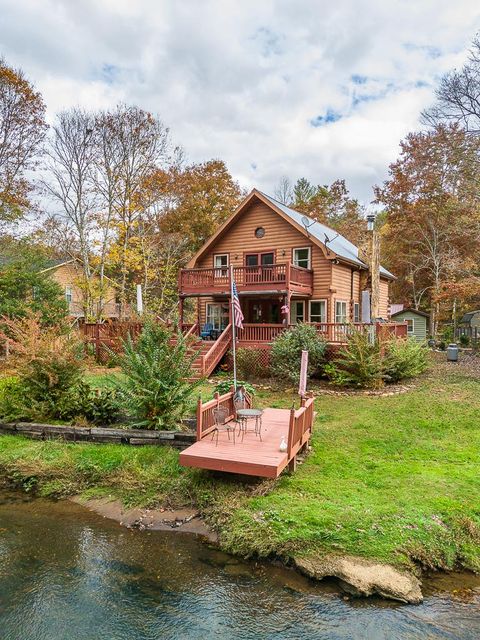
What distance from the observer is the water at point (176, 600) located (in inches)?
155

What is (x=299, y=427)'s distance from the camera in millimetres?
6969

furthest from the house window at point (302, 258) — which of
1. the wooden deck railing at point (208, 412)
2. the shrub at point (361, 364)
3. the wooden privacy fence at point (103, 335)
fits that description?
the wooden deck railing at point (208, 412)

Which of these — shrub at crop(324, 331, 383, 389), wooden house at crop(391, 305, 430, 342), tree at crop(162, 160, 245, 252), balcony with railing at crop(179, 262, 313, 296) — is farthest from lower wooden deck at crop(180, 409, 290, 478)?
tree at crop(162, 160, 245, 252)

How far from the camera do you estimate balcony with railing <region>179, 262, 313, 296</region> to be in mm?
16531

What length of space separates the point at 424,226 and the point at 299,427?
91.9ft

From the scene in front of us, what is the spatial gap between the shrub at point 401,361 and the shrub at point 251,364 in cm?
432

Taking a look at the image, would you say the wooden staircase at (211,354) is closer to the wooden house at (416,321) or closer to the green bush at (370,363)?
the green bush at (370,363)

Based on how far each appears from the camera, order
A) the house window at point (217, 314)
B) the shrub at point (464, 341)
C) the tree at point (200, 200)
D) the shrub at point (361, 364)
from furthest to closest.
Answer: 1. the tree at point (200, 200)
2. the shrub at point (464, 341)
3. the house window at point (217, 314)
4. the shrub at point (361, 364)

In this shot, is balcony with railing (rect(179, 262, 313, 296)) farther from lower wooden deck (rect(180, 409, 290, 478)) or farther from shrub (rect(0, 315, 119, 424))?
lower wooden deck (rect(180, 409, 290, 478))

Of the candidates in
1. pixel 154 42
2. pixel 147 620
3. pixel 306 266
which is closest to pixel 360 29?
pixel 154 42

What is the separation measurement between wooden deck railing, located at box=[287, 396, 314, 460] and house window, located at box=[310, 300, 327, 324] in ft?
34.8

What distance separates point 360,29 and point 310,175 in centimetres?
3127

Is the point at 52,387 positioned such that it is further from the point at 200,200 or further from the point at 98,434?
the point at 200,200

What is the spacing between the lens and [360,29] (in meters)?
11.5
